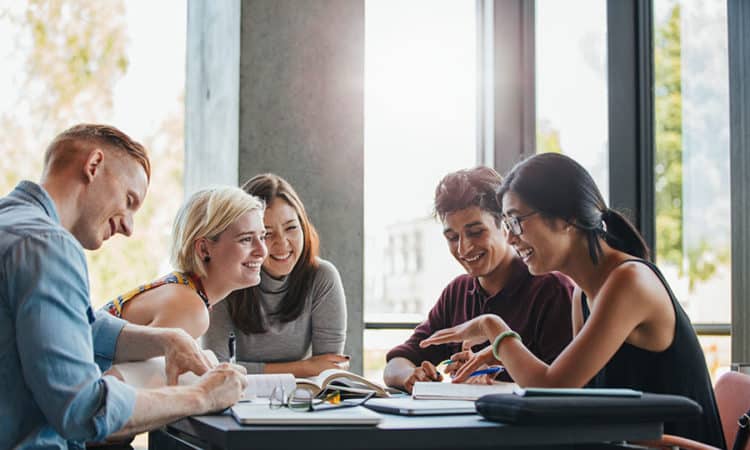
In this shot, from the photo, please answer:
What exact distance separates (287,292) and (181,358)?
1.36 meters

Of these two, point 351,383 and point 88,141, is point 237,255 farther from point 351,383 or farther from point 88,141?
point 88,141

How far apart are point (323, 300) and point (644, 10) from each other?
6.68ft

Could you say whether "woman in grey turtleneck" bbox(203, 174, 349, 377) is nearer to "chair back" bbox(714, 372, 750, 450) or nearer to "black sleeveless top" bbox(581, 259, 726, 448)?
"black sleeveless top" bbox(581, 259, 726, 448)

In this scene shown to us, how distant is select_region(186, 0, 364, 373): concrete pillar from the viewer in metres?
4.23

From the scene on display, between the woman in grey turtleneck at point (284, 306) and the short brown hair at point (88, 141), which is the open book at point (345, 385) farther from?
the woman in grey turtleneck at point (284, 306)

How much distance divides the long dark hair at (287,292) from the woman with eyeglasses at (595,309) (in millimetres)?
968

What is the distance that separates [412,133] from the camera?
186 inches

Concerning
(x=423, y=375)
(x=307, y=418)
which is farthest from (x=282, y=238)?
(x=307, y=418)

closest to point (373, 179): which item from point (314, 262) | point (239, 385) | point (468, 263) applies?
point (314, 262)

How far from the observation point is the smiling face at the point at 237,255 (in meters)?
2.77

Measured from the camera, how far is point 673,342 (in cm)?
215

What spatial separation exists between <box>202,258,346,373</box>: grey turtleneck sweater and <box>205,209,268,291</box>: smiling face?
44 centimetres

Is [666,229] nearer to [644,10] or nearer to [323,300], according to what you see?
[644,10]

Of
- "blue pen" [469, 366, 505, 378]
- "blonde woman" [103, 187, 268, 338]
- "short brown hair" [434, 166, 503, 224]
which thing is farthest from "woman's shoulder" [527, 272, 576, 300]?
"blonde woman" [103, 187, 268, 338]
